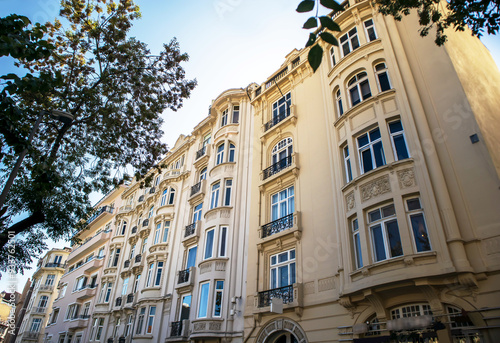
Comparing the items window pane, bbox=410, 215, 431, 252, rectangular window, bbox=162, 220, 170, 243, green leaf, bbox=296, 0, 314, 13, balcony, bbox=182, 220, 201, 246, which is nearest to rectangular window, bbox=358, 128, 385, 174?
window pane, bbox=410, 215, 431, 252

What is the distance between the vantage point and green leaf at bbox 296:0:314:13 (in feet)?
13.0

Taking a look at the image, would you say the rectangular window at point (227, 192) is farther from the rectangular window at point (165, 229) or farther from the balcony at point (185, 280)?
the rectangular window at point (165, 229)

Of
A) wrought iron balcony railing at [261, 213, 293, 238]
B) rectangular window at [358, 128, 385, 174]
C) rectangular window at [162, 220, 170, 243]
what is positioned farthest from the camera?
rectangular window at [162, 220, 170, 243]

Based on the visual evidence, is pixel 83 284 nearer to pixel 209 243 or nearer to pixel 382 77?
pixel 209 243

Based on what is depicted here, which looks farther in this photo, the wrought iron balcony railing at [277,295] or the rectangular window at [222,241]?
Answer: the rectangular window at [222,241]

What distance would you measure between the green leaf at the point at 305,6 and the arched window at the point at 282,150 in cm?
1537

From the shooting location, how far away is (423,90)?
46.0ft

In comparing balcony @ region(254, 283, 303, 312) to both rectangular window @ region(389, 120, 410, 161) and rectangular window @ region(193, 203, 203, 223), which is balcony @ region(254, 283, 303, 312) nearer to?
rectangular window @ region(389, 120, 410, 161)

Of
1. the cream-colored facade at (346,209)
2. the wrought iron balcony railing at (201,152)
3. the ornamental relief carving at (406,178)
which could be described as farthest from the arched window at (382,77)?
the wrought iron balcony railing at (201,152)

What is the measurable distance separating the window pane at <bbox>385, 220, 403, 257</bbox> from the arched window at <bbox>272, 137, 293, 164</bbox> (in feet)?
26.7

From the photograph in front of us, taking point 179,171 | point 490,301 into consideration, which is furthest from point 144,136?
point 179,171

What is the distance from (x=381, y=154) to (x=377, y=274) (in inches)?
187

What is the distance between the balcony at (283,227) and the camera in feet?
53.3

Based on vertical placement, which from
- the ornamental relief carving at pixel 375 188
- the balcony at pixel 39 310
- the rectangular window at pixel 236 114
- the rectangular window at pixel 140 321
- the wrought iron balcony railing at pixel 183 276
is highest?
the rectangular window at pixel 236 114
